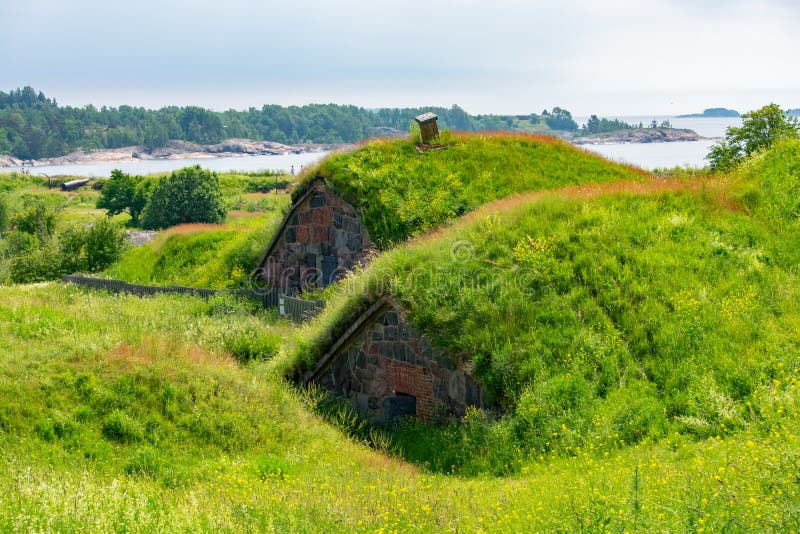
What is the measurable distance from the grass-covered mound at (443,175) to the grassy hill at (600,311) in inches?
214

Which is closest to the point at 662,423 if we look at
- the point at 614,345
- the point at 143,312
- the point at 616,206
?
the point at 614,345

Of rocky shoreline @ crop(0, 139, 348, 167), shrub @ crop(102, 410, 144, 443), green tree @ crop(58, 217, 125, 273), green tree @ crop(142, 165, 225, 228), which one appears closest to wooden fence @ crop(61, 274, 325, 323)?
green tree @ crop(58, 217, 125, 273)

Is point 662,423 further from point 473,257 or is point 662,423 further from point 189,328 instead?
point 189,328

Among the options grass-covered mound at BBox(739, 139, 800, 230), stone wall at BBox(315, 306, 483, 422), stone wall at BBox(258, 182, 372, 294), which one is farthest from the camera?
stone wall at BBox(258, 182, 372, 294)

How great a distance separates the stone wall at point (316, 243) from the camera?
24094 millimetres

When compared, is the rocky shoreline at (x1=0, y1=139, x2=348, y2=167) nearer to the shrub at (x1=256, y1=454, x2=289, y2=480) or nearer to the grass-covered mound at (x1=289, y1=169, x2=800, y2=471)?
the grass-covered mound at (x1=289, y1=169, x2=800, y2=471)

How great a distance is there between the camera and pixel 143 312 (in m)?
22.1

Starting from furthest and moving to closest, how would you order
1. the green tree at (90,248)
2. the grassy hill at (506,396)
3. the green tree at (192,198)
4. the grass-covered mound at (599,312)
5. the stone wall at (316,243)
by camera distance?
the green tree at (192,198) < the green tree at (90,248) < the stone wall at (316,243) < the grass-covered mound at (599,312) < the grassy hill at (506,396)

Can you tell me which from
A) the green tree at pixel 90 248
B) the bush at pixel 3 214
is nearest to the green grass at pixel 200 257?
the green tree at pixel 90 248

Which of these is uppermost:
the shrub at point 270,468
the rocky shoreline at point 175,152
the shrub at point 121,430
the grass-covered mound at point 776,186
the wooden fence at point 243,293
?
the rocky shoreline at point 175,152

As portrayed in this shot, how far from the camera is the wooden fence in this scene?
22.2m

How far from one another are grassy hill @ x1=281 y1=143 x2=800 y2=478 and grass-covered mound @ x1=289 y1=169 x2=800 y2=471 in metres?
0.03

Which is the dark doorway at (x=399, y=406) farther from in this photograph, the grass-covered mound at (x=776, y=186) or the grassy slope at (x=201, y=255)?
the grassy slope at (x=201, y=255)

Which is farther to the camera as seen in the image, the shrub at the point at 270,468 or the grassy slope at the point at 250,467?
the shrub at the point at 270,468
